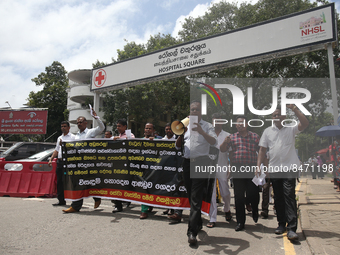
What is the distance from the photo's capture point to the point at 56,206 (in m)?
6.38

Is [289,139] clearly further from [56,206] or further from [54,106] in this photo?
[54,106]

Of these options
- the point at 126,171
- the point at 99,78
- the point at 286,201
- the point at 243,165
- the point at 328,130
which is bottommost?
the point at 286,201

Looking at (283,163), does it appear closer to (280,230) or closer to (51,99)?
(280,230)

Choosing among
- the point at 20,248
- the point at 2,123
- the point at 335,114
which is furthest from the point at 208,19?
the point at 2,123

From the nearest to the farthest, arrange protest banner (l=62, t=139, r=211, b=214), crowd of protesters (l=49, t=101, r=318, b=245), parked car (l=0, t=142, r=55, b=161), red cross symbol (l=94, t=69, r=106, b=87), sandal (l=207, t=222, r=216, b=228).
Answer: crowd of protesters (l=49, t=101, r=318, b=245), sandal (l=207, t=222, r=216, b=228), protest banner (l=62, t=139, r=211, b=214), parked car (l=0, t=142, r=55, b=161), red cross symbol (l=94, t=69, r=106, b=87)

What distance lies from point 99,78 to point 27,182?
7133 millimetres

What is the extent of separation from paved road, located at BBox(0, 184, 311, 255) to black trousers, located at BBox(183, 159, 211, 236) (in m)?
0.27

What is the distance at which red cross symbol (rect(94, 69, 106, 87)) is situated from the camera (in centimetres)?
1379

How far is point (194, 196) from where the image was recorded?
3.93 metres

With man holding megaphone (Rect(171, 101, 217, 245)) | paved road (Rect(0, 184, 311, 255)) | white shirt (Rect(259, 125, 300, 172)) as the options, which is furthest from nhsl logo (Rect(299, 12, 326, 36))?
man holding megaphone (Rect(171, 101, 217, 245))

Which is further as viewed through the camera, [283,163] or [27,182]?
[27,182]

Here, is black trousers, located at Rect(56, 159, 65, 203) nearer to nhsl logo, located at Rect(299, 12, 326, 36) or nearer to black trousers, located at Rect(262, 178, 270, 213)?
black trousers, located at Rect(262, 178, 270, 213)

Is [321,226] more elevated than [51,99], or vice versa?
[51,99]

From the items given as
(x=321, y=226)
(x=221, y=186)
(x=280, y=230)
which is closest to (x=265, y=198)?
(x=221, y=186)
